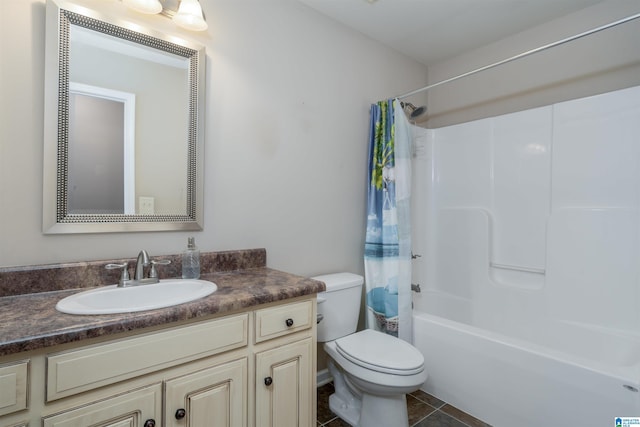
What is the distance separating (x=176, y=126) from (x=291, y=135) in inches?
25.2

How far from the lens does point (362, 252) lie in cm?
225

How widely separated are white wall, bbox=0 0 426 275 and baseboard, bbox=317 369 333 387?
26.2 inches

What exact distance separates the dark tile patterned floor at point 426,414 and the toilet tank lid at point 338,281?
705 millimetres

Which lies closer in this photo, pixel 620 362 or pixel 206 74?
pixel 206 74

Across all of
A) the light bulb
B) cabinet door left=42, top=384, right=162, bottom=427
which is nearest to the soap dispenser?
cabinet door left=42, top=384, right=162, bottom=427

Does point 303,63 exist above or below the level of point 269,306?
above

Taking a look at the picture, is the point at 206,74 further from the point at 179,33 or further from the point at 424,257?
the point at 424,257

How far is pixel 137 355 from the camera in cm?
88

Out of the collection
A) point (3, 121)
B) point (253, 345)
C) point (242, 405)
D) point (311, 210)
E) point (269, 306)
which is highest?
point (3, 121)

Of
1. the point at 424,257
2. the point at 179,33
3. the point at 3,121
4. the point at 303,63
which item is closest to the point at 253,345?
the point at 3,121

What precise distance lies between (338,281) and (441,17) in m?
→ 1.86

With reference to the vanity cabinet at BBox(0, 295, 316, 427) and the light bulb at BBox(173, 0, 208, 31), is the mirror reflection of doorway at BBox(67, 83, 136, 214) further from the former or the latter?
the vanity cabinet at BBox(0, 295, 316, 427)

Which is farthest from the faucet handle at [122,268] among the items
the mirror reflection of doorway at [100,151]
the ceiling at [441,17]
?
the ceiling at [441,17]

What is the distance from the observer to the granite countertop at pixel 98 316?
2.46ft
